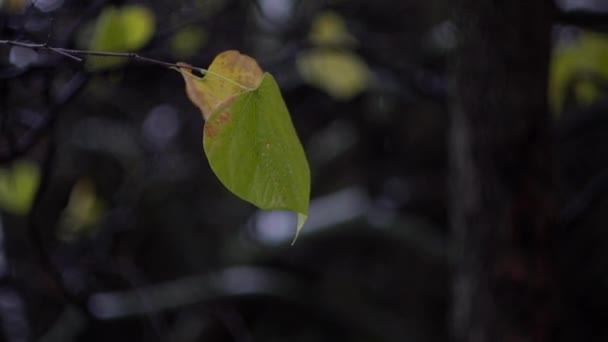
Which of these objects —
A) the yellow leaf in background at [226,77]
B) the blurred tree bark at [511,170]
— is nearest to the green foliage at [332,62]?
the blurred tree bark at [511,170]

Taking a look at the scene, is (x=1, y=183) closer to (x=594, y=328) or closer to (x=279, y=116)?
(x=279, y=116)

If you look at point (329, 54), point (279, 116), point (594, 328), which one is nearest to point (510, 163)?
point (279, 116)

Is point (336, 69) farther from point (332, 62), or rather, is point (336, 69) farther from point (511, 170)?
point (511, 170)

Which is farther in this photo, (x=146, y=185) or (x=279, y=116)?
(x=146, y=185)

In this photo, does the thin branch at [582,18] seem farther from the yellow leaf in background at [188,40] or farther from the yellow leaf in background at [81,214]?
the yellow leaf in background at [81,214]

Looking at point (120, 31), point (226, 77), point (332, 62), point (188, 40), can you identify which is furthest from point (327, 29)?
point (226, 77)

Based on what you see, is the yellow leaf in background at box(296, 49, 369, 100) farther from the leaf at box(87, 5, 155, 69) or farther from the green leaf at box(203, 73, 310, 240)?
the green leaf at box(203, 73, 310, 240)

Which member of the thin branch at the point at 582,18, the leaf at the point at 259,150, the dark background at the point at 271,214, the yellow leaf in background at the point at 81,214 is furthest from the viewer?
the yellow leaf in background at the point at 81,214
